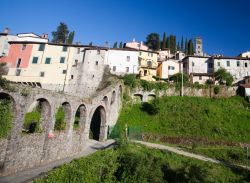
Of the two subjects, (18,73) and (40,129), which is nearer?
(40,129)

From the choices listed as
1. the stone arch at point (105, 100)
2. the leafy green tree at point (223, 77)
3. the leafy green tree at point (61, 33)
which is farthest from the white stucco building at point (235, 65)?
the leafy green tree at point (61, 33)

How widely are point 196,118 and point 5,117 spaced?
2777 centimetres

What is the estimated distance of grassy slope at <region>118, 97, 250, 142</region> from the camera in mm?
30188

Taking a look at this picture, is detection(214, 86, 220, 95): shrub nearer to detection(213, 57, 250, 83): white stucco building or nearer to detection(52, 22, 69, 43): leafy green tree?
detection(213, 57, 250, 83): white stucco building

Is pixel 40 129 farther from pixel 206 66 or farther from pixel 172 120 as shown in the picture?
pixel 206 66

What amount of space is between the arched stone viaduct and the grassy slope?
1151 cm

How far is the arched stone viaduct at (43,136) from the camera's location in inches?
533

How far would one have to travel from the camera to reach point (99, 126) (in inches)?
1203

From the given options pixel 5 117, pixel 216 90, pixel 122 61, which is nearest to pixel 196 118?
pixel 216 90

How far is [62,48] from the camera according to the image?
4538 cm

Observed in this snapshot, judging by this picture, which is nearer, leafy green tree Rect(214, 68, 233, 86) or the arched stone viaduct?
the arched stone viaduct

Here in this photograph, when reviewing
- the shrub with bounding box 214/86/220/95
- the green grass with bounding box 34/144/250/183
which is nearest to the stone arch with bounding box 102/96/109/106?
the green grass with bounding box 34/144/250/183

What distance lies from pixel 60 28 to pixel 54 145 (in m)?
59.5

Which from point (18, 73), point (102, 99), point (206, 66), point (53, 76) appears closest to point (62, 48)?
point (53, 76)
